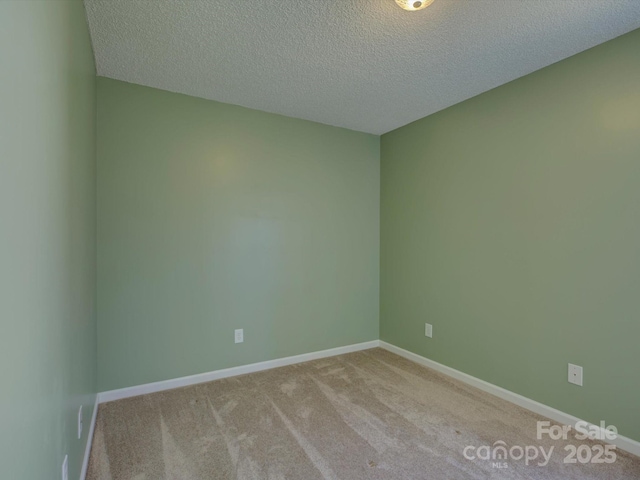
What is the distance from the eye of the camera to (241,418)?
7.30 ft

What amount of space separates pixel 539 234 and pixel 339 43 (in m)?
1.91

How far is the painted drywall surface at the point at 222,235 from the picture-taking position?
2.48 metres

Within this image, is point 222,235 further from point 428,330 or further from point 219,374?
point 428,330

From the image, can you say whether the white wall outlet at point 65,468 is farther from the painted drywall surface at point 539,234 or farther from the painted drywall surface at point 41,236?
the painted drywall surface at point 539,234

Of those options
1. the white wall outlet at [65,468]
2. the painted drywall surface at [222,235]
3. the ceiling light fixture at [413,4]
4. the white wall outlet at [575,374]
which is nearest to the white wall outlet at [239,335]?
the painted drywall surface at [222,235]

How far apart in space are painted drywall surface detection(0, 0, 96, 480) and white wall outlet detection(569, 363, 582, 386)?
9.13 feet

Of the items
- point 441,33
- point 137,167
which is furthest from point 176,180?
point 441,33

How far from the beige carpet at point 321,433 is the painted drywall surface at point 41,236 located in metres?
0.48

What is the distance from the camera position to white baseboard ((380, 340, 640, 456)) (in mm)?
1910

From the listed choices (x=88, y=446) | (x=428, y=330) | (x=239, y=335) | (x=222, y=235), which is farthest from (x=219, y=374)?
(x=428, y=330)

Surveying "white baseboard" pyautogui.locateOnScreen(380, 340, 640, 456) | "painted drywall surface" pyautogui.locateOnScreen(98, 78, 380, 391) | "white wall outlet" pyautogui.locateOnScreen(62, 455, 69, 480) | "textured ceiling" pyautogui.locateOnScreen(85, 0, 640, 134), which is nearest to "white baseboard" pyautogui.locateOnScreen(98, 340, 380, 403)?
"painted drywall surface" pyautogui.locateOnScreen(98, 78, 380, 391)

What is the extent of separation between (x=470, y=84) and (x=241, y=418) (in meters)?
3.01

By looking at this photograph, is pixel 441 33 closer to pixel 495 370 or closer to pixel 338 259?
pixel 338 259

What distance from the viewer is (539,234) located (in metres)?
2.33
